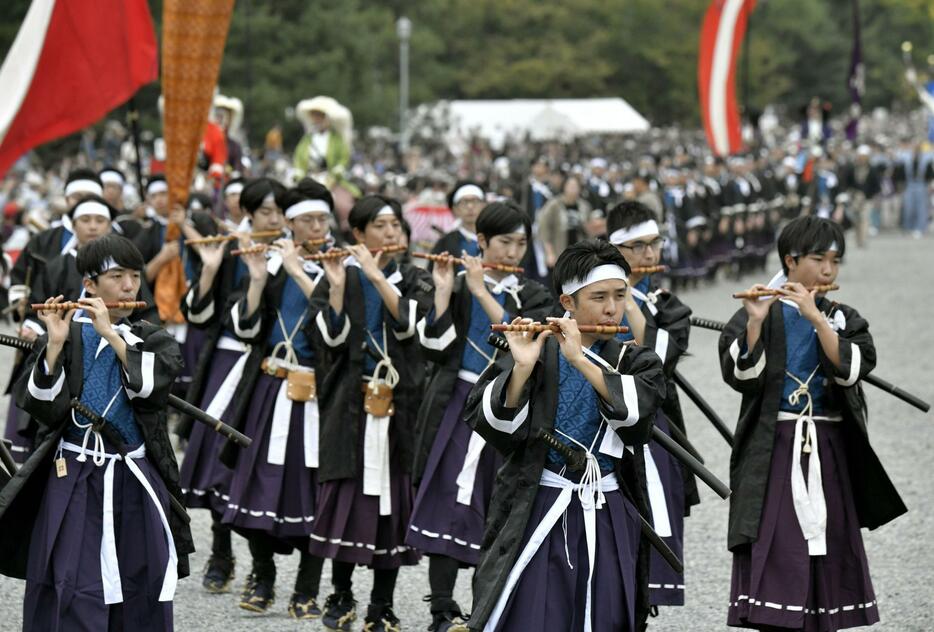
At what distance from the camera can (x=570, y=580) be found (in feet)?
15.3

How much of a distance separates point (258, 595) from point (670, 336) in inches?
86.3

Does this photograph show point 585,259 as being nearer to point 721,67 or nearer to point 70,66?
point 70,66

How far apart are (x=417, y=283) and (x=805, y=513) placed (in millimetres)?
2007

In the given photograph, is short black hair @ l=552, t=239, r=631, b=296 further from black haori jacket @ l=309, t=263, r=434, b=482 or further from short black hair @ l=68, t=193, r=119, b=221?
short black hair @ l=68, t=193, r=119, b=221

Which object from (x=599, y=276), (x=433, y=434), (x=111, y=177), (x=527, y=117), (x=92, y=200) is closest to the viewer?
(x=599, y=276)

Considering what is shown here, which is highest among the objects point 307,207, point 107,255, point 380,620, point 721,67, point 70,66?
point 721,67

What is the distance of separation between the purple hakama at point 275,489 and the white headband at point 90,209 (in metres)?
1.95

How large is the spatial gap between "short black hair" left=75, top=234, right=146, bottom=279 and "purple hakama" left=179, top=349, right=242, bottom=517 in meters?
1.87

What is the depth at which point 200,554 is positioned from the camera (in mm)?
7992

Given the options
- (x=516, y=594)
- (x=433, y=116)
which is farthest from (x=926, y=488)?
(x=433, y=116)

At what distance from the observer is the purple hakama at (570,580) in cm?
465

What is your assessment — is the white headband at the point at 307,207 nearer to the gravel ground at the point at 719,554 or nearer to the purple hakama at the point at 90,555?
the gravel ground at the point at 719,554

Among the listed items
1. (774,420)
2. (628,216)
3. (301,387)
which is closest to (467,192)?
(301,387)

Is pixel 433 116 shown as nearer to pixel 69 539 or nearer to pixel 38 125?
pixel 38 125
